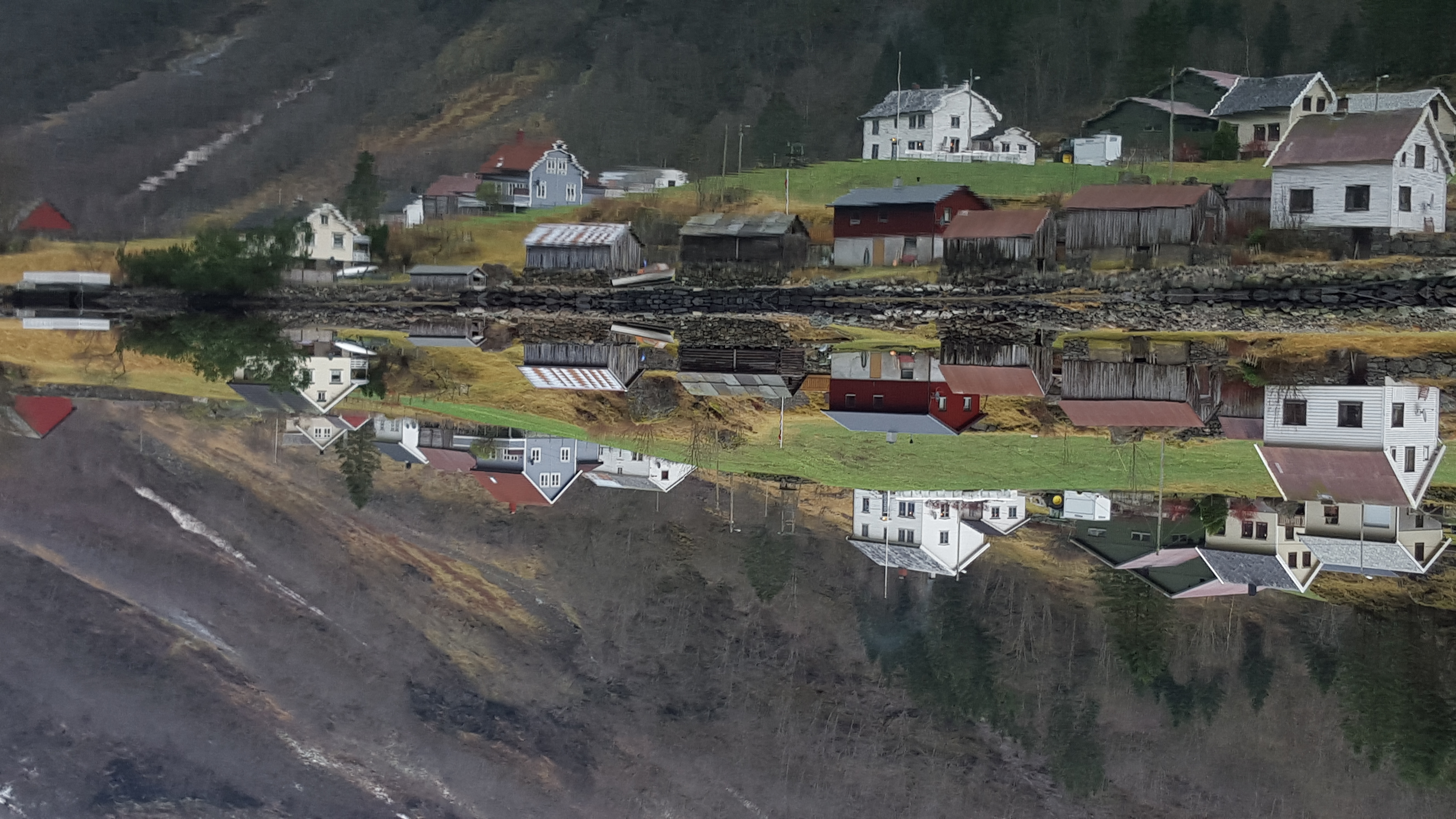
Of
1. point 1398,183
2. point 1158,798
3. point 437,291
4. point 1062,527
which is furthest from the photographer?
point 437,291

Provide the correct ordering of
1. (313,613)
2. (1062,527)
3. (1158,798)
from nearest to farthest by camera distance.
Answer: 1. (1062,527)
2. (1158,798)
3. (313,613)

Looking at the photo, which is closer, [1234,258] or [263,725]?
[1234,258]

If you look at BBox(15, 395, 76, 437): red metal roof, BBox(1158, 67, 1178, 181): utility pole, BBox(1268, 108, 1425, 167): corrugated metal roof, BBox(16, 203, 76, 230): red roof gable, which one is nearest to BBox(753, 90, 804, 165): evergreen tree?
BBox(1158, 67, 1178, 181): utility pole

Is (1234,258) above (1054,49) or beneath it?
beneath

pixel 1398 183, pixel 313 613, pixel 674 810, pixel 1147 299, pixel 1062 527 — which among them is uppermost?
pixel 1398 183

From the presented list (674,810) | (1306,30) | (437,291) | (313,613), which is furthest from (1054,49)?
(313,613)

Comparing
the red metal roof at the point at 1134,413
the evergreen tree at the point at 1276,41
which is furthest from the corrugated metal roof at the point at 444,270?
the evergreen tree at the point at 1276,41

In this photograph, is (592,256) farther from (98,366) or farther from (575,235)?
(98,366)

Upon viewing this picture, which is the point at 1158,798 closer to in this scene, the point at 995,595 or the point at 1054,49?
the point at 995,595
